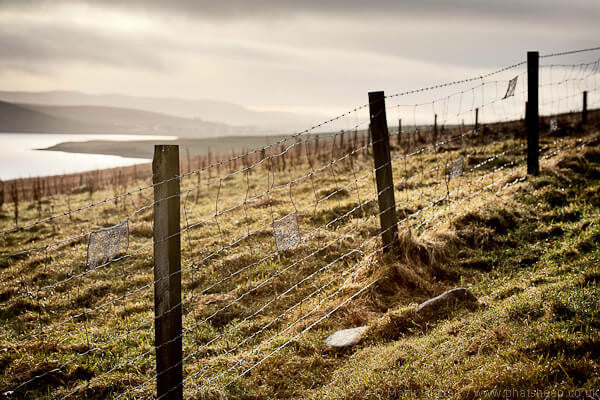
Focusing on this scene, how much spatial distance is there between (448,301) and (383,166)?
1664mm

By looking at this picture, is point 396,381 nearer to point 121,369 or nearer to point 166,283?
point 166,283

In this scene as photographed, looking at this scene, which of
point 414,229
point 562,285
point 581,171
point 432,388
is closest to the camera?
point 432,388

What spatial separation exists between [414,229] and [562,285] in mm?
2540

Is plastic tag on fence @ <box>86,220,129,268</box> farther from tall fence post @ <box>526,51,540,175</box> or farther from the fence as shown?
tall fence post @ <box>526,51,540,175</box>

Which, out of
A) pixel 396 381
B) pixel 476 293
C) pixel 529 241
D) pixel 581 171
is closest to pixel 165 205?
pixel 396 381

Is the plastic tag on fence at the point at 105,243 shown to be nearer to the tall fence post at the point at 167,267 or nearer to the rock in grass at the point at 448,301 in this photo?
the tall fence post at the point at 167,267

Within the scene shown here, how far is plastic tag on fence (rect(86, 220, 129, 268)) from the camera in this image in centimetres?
282

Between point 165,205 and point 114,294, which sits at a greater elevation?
point 165,205

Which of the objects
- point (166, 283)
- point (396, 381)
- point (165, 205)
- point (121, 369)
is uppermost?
point (165, 205)

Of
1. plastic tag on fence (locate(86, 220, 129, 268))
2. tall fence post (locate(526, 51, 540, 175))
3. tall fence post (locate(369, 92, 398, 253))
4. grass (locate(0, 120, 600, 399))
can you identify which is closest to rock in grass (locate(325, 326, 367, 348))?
grass (locate(0, 120, 600, 399))

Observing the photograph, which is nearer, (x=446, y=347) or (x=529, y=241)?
(x=446, y=347)

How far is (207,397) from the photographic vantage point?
11.1 ft

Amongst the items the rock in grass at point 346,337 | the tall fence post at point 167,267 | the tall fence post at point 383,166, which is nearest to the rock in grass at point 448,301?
the rock in grass at point 346,337

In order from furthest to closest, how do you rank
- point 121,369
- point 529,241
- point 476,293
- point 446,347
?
point 529,241
point 476,293
point 121,369
point 446,347
